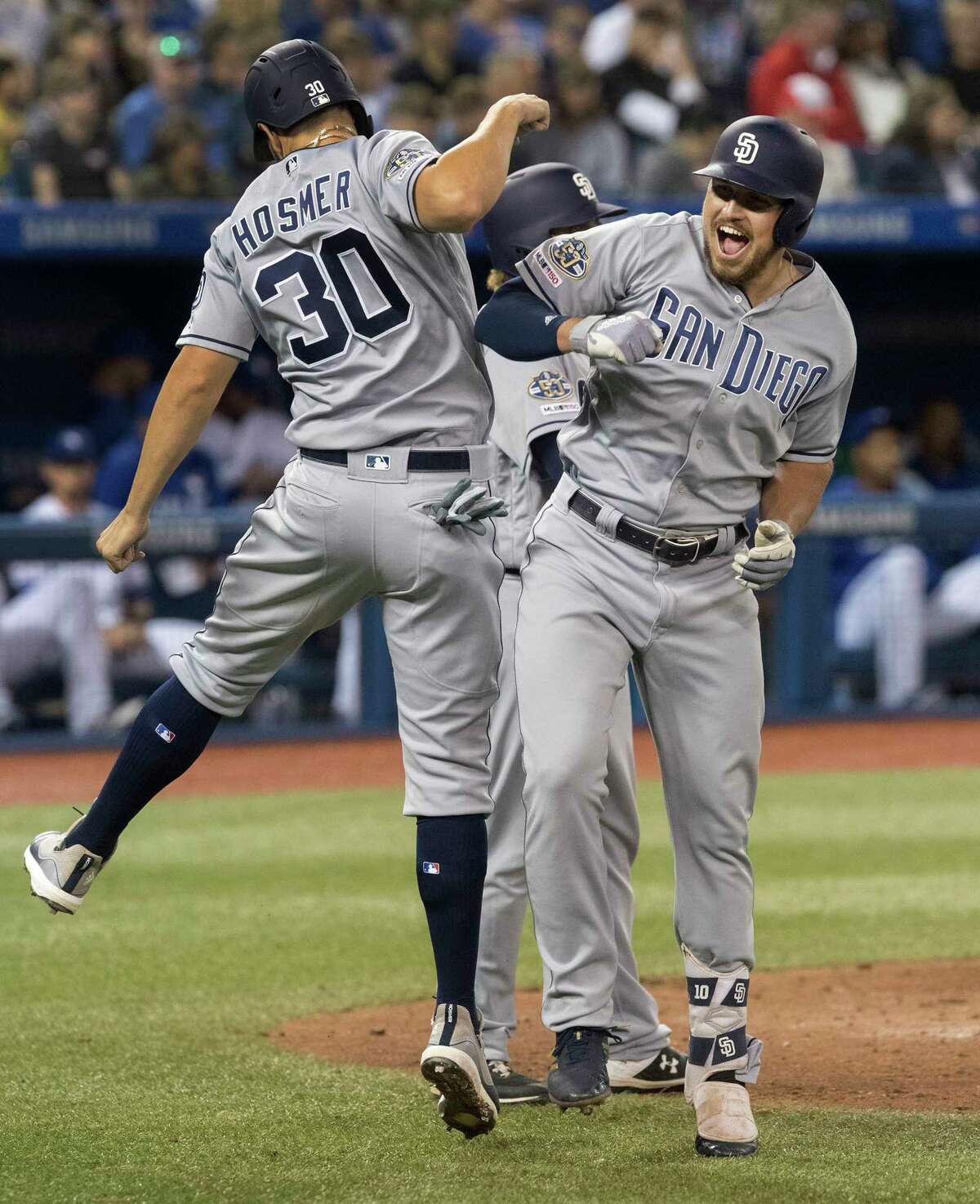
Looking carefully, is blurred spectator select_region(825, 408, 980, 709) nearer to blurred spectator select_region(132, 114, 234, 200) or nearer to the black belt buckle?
blurred spectator select_region(132, 114, 234, 200)

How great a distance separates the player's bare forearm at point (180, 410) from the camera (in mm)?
3615

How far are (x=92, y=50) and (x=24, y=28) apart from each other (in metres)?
0.76

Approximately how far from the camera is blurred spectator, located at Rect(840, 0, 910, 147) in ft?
39.1

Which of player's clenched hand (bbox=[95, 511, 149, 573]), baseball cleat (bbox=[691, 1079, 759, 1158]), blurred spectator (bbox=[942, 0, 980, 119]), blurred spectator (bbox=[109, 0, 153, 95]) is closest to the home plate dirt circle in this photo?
baseball cleat (bbox=[691, 1079, 759, 1158])

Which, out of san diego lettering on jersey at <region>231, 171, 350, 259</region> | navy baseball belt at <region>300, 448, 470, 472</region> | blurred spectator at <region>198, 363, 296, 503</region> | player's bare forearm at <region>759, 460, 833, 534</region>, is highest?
san diego lettering on jersey at <region>231, 171, 350, 259</region>

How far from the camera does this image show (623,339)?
330 centimetres

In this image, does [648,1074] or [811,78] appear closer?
[648,1074]

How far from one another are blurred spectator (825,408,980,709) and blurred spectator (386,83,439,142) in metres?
3.00

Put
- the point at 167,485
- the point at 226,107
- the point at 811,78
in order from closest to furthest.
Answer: the point at 167,485 < the point at 226,107 < the point at 811,78

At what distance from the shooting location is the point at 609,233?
3568mm

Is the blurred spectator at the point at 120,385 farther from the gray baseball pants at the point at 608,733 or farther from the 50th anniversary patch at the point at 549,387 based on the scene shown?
the gray baseball pants at the point at 608,733

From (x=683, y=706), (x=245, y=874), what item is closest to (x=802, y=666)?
(x=245, y=874)

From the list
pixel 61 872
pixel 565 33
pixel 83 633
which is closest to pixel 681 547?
pixel 61 872

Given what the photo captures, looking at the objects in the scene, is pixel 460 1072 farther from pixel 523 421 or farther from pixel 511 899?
pixel 523 421
